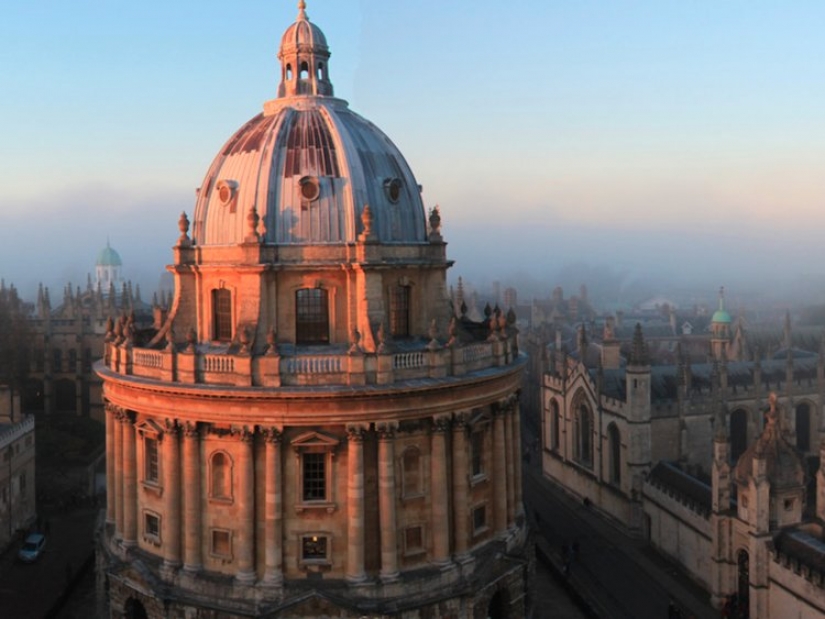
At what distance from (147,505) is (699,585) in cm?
3126

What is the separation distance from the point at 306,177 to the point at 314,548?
52.2ft

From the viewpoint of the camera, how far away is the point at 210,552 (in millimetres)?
36031

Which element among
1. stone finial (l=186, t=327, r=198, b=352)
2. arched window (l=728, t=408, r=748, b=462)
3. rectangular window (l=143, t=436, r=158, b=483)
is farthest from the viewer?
arched window (l=728, t=408, r=748, b=462)

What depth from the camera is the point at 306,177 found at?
37719mm

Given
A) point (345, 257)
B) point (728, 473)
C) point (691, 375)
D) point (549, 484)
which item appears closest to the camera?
point (345, 257)

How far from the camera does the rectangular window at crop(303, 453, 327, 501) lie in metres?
35.3

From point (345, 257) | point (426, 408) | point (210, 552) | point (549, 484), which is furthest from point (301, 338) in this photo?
point (549, 484)

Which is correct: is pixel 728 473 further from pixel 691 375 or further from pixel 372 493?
pixel 372 493

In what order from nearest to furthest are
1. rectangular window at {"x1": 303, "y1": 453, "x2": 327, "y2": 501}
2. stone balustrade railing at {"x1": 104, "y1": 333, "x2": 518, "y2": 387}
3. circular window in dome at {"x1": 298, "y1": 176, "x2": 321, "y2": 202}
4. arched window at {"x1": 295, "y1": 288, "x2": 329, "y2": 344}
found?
stone balustrade railing at {"x1": 104, "y1": 333, "x2": 518, "y2": 387}, rectangular window at {"x1": 303, "y1": 453, "x2": 327, "y2": 501}, arched window at {"x1": 295, "y1": 288, "x2": 329, "y2": 344}, circular window in dome at {"x1": 298, "y1": 176, "x2": 321, "y2": 202}

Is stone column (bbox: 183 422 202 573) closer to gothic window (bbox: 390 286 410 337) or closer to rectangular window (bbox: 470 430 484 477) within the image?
gothic window (bbox: 390 286 410 337)

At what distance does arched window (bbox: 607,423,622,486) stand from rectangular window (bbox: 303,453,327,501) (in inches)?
1215

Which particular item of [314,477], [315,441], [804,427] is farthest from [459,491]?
[804,427]

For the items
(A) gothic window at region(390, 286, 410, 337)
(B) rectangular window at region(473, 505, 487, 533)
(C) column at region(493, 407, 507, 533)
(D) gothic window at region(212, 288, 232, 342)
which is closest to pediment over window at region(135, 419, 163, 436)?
(D) gothic window at region(212, 288, 232, 342)

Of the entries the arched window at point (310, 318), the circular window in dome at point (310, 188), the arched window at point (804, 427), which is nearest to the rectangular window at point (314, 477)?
the arched window at point (310, 318)
